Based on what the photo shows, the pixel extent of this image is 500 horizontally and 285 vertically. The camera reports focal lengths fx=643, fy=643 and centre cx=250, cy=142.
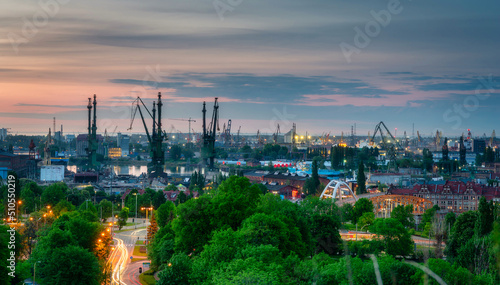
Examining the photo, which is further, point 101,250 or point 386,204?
point 386,204

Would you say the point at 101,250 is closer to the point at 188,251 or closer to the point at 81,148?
the point at 188,251

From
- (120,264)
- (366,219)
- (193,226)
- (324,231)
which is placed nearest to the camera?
(193,226)

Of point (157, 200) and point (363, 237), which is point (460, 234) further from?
point (157, 200)

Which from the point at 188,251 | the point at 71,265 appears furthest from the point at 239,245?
the point at 71,265

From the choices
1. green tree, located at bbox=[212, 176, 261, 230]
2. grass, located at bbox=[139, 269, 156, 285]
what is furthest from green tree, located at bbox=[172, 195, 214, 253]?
grass, located at bbox=[139, 269, 156, 285]

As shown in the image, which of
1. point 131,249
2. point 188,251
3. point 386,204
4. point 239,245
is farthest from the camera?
point 386,204

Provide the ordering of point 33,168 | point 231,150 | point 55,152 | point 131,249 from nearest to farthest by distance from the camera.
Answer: point 131,249 → point 33,168 → point 55,152 → point 231,150

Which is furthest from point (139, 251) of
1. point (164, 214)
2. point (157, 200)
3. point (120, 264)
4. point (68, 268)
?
point (157, 200)
